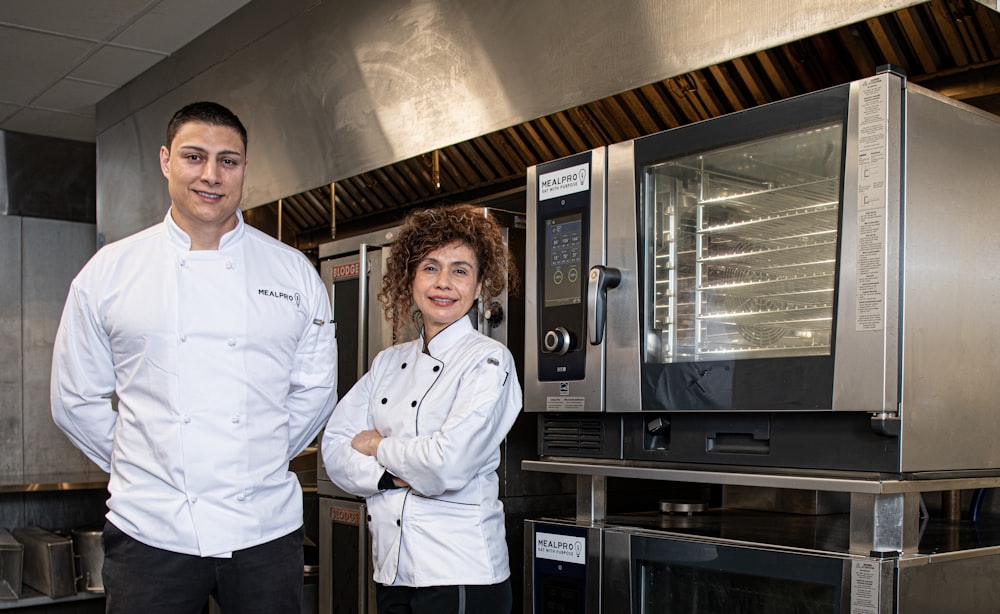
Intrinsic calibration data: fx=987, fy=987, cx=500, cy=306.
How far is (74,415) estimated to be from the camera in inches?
83.0

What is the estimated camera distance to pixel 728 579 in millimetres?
1893

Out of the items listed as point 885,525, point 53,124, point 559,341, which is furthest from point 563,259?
point 53,124

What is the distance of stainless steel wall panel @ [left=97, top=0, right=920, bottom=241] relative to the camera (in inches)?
87.0

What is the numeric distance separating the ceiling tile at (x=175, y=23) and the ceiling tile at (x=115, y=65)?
0.13 metres

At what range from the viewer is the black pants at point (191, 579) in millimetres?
1911

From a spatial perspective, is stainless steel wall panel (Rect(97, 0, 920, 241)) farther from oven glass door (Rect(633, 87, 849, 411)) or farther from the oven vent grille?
the oven vent grille

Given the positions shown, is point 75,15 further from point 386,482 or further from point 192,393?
point 386,482

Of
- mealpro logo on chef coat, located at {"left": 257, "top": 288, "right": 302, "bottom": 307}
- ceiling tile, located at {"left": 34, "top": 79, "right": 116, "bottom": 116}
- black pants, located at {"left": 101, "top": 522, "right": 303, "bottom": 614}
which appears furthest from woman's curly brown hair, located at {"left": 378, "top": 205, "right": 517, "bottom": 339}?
ceiling tile, located at {"left": 34, "top": 79, "right": 116, "bottom": 116}

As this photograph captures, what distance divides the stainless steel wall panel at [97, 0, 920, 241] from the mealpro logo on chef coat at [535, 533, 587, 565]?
3.50ft

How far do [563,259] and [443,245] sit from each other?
0.28m

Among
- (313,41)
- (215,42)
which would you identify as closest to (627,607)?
(313,41)

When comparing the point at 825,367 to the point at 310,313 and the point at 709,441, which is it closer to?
the point at 709,441

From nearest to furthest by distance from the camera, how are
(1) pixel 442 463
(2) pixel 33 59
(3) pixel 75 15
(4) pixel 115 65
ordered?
(1) pixel 442 463, (3) pixel 75 15, (2) pixel 33 59, (4) pixel 115 65

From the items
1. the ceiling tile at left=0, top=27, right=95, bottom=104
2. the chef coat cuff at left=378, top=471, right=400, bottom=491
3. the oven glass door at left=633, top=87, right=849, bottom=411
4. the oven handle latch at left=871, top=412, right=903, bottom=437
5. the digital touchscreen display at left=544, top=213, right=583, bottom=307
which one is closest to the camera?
the oven handle latch at left=871, top=412, right=903, bottom=437
